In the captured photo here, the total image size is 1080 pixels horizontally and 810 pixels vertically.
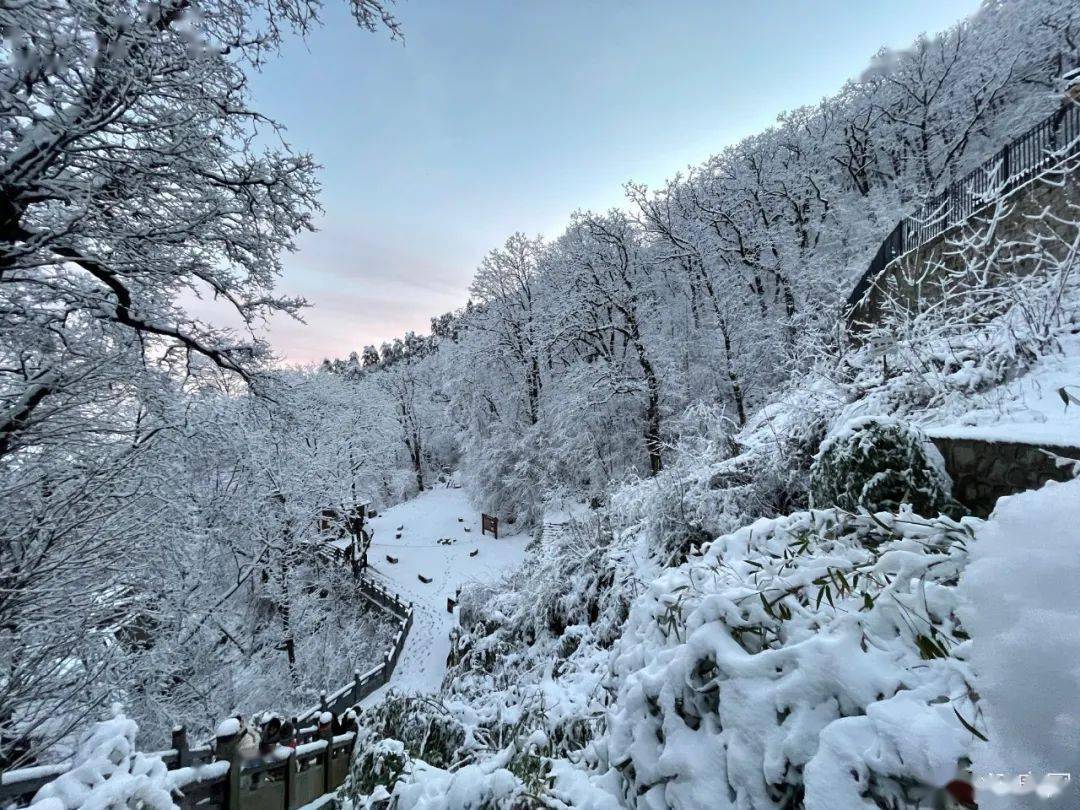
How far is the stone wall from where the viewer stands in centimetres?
309

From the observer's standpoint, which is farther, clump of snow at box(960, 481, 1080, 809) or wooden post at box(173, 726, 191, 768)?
wooden post at box(173, 726, 191, 768)

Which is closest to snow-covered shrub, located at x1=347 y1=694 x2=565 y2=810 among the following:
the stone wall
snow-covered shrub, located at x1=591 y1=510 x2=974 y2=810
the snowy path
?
snow-covered shrub, located at x1=591 y1=510 x2=974 y2=810

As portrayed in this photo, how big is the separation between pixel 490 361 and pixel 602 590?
17964 millimetres

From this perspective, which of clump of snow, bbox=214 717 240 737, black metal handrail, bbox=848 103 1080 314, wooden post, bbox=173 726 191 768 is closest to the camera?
clump of snow, bbox=214 717 240 737

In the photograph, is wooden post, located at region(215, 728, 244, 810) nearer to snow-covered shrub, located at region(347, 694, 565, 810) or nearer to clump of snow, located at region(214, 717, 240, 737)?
clump of snow, located at region(214, 717, 240, 737)

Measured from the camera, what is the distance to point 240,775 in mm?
4504

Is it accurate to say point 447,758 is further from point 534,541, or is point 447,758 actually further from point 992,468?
point 534,541

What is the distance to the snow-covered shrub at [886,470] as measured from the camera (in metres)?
3.61

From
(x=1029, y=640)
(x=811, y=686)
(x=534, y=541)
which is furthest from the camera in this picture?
(x=534, y=541)

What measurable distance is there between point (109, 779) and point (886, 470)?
17.8ft

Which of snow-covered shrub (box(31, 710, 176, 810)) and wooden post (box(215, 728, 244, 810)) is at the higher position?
snow-covered shrub (box(31, 710, 176, 810))

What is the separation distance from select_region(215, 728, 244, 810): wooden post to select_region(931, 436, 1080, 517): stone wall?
268 inches

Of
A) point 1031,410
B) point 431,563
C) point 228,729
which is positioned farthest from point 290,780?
point 431,563

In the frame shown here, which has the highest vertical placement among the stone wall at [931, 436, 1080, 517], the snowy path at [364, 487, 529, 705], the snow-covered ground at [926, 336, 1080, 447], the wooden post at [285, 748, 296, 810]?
the snow-covered ground at [926, 336, 1080, 447]
